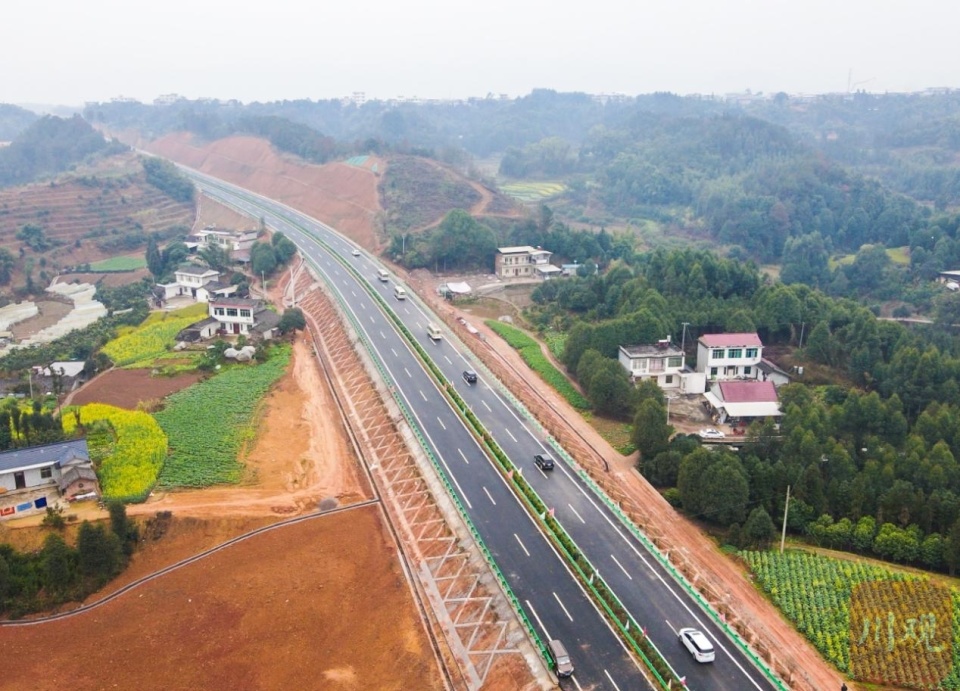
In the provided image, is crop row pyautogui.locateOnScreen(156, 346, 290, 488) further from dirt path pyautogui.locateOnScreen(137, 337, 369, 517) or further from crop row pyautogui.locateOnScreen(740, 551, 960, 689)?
crop row pyautogui.locateOnScreen(740, 551, 960, 689)

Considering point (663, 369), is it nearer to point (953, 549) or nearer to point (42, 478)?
point (953, 549)

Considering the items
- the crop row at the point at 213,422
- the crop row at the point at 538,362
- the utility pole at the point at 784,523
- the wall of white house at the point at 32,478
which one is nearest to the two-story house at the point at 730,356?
the crop row at the point at 538,362

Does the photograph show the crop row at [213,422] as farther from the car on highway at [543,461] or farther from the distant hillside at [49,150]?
the distant hillside at [49,150]

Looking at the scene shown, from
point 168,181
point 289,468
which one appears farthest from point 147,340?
point 168,181

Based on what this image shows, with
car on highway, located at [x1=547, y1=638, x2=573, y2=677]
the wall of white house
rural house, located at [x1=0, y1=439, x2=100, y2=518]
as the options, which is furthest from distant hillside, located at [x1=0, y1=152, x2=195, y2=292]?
car on highway, located at [x1=547, y1=638, x2=573, y2=677]

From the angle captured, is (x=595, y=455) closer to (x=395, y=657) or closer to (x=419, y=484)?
(x=419, y=484)

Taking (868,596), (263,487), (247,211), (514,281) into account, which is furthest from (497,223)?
(868,596)
